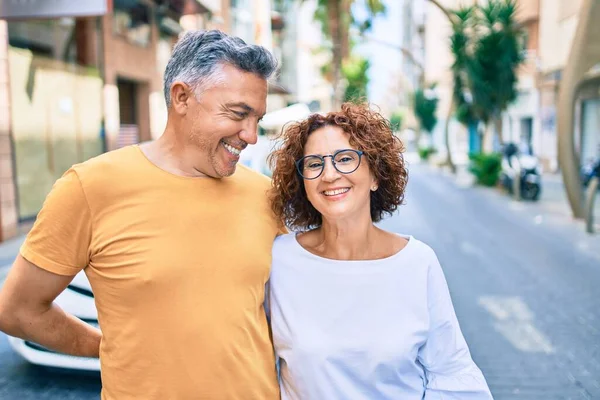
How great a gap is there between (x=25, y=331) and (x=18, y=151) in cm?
1065

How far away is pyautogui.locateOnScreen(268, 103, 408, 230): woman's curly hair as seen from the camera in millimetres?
2135

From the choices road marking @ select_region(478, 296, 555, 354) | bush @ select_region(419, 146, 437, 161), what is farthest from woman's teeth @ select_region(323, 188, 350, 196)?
bush @ select_region(419, 146, 437, 161)

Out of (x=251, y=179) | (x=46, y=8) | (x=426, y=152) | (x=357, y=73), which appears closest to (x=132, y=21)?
(x=46, y=8)

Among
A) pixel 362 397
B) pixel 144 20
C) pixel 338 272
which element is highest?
pixel 144 20

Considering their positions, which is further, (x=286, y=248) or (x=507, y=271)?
(x=507, y=271)

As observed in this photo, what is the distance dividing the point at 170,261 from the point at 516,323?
4901 mm

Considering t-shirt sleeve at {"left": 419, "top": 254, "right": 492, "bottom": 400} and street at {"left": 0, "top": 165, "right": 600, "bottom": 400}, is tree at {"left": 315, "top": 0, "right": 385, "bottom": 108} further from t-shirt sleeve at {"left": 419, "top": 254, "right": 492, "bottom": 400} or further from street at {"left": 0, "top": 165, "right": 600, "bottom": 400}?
t-shirt sleeve at {"left": 419, "top": 254, "right": 492, "bottom": 400}

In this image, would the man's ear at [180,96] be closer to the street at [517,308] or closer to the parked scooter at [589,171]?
the street at [517,308]

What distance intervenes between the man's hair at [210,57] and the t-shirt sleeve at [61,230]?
0.49 meters

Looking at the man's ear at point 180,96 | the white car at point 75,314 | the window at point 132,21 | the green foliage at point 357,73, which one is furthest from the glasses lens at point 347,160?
the green foliage at point 357,73

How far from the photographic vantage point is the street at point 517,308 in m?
4.38

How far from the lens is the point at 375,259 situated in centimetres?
210

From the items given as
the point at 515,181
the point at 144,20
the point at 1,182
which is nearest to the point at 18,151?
the point at 1,182

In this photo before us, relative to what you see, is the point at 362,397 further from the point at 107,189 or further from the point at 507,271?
the point at 507,271
